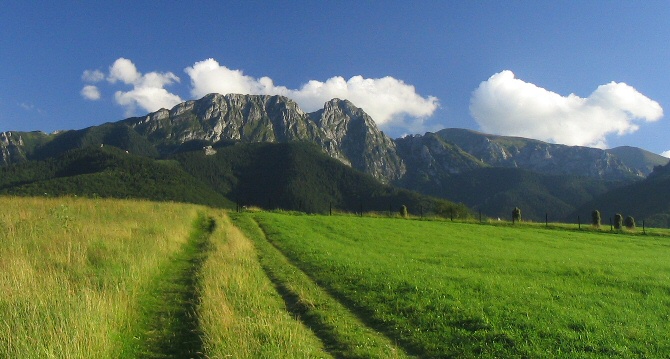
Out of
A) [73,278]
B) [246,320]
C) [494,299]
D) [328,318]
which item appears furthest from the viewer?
[494,299]

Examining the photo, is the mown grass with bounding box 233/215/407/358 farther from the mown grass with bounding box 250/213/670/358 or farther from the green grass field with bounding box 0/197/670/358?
the mown grass with bounding box 250/213/670/358

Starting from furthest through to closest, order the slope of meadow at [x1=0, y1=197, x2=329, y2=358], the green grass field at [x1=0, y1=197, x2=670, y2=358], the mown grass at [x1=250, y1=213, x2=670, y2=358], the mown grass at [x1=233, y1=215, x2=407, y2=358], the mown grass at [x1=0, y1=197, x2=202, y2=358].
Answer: the mown grass at [x1=250, y1=213, x2=670, y2=358] → the mown grass at [x1=233, y1=215, x2=407, y2=358] → the green grass field at [x1=0, y1=197, x2=670, y2=358] → the slope of meadow at [x1=0, y1=197, x2=329, y2=358] → the mown grass at [x1=0, y1=197, x2=202, y2=358]

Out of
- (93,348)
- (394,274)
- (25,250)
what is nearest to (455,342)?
(394,274)

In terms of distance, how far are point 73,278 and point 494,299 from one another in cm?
1400

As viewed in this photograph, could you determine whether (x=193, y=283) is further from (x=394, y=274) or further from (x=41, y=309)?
(x=394, y=274)

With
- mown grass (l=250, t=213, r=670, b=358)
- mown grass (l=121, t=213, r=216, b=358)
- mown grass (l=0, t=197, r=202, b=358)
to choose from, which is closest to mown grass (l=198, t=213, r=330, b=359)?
mown grass (l=121, t=213, r=216, b=358)

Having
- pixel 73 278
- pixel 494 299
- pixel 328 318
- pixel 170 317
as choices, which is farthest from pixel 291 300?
pixel 494 299

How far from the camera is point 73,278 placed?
13102 millimetres

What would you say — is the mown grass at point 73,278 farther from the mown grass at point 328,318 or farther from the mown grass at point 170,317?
the mown grass at point 328,318

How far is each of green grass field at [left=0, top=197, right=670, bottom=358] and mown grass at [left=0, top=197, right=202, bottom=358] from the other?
58 mm

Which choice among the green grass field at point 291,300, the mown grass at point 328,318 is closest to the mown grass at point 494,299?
the green grass field at point 291,300

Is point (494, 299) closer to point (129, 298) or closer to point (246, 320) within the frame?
point (246, 320)

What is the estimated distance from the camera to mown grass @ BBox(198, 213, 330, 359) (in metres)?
8.83

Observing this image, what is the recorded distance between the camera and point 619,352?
402 inches
